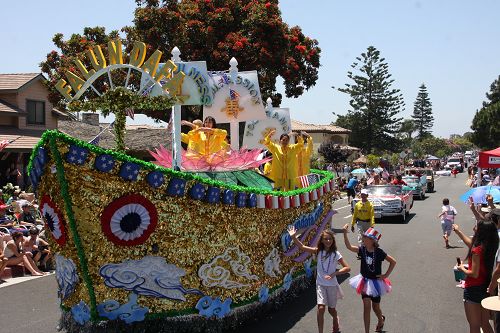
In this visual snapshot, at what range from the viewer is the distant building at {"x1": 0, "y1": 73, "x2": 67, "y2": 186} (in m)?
23.0

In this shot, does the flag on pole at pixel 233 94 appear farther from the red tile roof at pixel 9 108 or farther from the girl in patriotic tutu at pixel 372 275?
the red tile roof at pixel 9 108

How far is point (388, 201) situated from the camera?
2005 centimetres

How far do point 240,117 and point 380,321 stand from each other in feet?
14.7

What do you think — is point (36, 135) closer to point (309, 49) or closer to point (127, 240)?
point (309, 49)

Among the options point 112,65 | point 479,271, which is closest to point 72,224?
point 112,65

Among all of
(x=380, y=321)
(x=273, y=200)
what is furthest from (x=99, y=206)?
(x=380, y=321)

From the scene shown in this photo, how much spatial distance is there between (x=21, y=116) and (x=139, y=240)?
20.6 metres

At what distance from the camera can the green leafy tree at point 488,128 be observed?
64.7m

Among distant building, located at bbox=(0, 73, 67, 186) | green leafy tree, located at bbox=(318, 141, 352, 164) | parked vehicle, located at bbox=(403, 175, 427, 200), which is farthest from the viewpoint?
green leafy tree, located at bbox=(318, 141, 352, 164)

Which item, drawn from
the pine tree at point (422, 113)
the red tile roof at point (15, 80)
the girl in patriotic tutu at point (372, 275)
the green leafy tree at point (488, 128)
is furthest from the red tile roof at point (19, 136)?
the pine tree at point (422, 113)

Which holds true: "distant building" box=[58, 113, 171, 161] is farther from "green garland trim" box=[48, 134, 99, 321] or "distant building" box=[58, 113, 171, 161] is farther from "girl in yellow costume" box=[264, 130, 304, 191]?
"green garland trim" box=[48, 134, 99, 321]

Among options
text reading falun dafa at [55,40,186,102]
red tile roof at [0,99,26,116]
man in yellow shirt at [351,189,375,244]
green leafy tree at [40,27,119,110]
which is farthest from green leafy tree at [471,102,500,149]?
text reading falun dafa at [55,40,186,102]

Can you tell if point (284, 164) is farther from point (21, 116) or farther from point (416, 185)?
point (416, 185)

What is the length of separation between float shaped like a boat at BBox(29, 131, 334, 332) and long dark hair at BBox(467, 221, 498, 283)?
268cm
